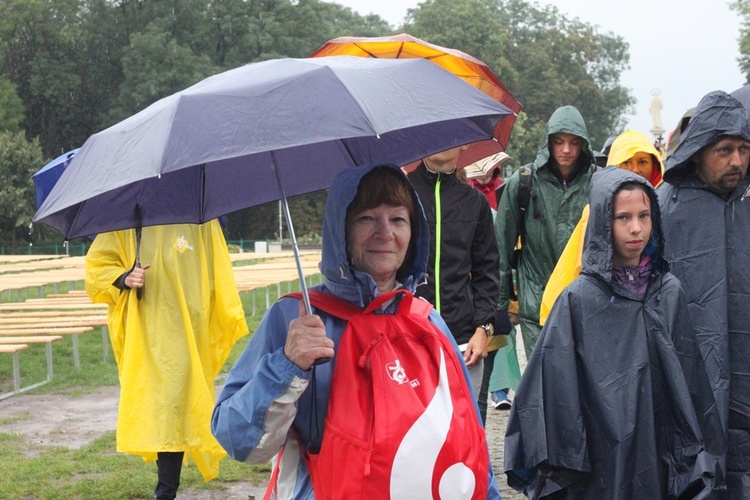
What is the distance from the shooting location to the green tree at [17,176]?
1962 inches

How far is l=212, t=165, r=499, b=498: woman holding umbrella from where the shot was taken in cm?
249

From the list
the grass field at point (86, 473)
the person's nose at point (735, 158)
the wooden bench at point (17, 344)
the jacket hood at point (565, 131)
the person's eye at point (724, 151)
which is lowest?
the grass field at point (86, 473)

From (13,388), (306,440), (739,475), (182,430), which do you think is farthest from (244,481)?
(13,388)

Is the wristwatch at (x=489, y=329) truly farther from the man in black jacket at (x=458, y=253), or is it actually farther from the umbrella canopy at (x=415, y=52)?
the umbrella canopy at (x=415, y=52)

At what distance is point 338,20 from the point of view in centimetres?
7769

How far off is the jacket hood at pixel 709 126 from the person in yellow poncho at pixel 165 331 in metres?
2.51

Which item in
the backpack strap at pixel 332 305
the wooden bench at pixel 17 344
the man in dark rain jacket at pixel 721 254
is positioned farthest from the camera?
the wooden bench at pixel 17 344

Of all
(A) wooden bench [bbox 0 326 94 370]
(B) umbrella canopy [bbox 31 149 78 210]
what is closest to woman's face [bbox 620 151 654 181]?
(B) umbrella canopy [bbox 31 149 78 210]

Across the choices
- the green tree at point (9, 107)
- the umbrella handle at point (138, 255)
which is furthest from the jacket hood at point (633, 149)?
the green tree at point (9, 107)

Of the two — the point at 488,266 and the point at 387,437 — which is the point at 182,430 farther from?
the point at 387,437

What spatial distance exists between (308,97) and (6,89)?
199 feet

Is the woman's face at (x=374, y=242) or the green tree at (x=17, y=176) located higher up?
the green tree at (x=17, y=176)

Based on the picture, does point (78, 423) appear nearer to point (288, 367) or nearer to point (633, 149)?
point (633, 149)

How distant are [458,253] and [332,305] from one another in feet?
9.15
